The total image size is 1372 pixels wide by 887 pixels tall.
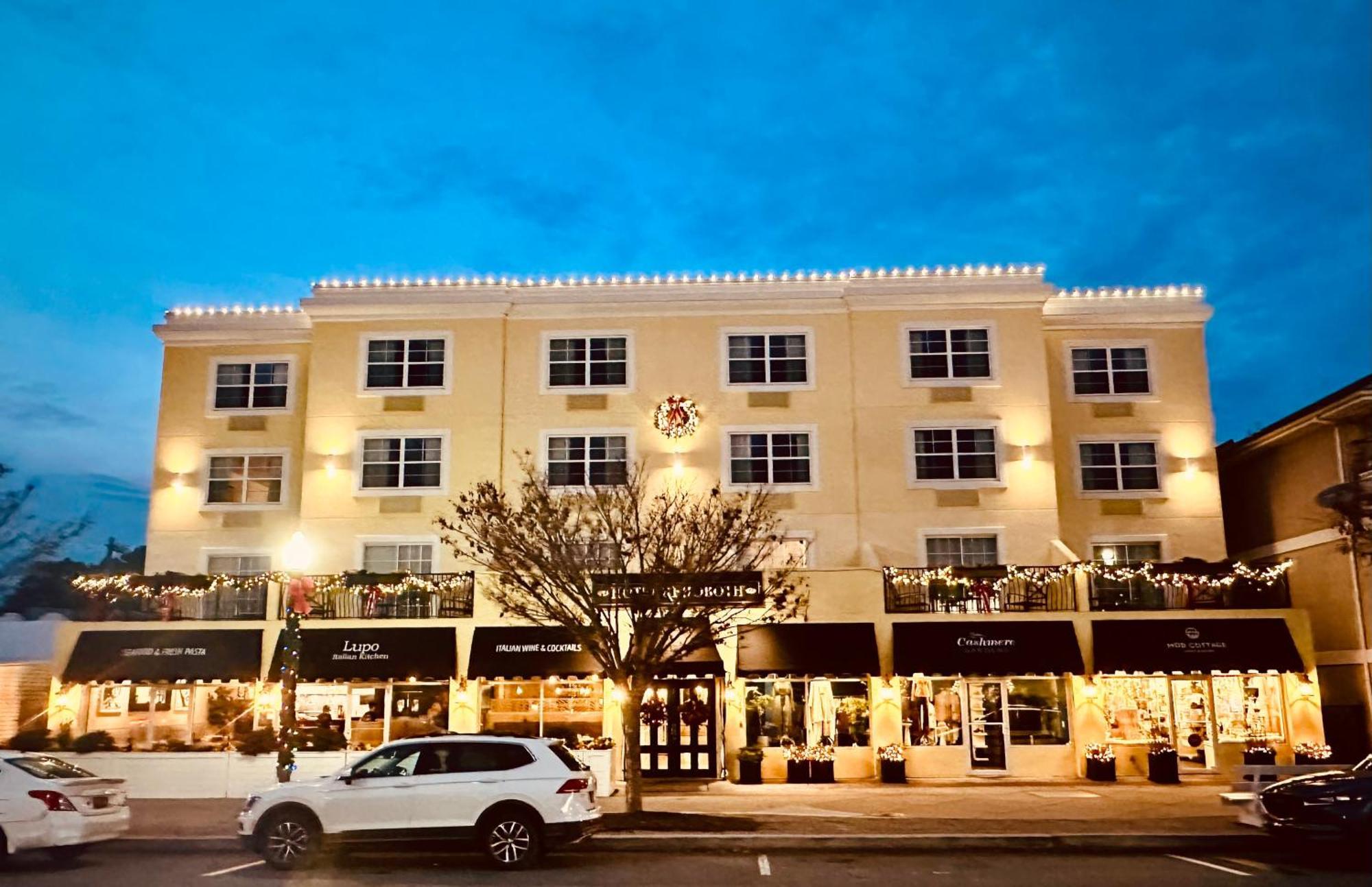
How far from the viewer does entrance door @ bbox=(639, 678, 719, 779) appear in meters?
24.5

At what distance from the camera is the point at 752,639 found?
81.4ft

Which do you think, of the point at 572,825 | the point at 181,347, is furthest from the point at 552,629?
the point at 181,347

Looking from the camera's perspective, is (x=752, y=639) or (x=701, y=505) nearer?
(x=752, y=639)

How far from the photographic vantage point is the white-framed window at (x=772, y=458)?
27.9 meters

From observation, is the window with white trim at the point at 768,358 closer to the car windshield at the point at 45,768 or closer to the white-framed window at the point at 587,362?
the white-framed window at the point at 587,362

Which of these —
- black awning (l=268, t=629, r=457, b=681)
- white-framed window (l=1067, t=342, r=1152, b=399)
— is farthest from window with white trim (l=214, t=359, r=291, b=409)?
white-framed window (l=1067, t=342, r=1152, b=399)

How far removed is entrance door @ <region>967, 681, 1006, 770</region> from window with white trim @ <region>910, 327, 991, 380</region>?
769cm

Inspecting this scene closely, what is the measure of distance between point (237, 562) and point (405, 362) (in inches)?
260

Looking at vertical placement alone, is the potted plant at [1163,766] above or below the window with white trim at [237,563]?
below

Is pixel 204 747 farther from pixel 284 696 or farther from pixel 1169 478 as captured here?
pixel 1169 478

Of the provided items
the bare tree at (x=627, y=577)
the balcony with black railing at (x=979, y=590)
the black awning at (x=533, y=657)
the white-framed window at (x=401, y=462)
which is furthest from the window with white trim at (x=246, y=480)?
the balcony with black railing at (x=979, y=590)

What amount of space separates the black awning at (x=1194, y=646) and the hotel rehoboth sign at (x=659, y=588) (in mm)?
7804

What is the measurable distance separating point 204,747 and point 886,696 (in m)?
14.5

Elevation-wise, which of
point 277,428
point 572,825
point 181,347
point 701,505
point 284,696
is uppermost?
point 181,347
